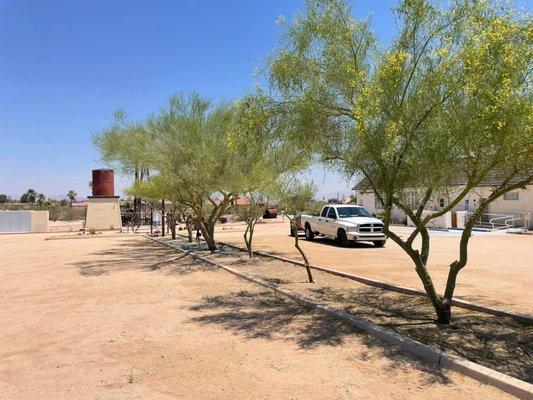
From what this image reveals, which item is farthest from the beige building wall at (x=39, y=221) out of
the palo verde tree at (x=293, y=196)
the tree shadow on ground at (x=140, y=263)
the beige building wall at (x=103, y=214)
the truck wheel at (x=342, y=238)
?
the palo verde tree at (x=293, y=196)

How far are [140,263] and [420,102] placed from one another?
13.1 meters

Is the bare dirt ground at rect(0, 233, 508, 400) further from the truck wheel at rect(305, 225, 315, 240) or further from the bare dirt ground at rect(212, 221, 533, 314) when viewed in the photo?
the truck wheel at rect(305, 225, 315, 240)

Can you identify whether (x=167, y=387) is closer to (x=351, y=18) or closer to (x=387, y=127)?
(x=387, y=127)

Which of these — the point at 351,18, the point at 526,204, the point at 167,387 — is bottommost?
the point at 167,387

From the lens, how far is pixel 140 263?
17141mm

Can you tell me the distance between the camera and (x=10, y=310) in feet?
30.2

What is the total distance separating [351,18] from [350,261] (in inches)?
366

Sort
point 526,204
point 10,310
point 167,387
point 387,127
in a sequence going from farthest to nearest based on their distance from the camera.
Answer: point 526,204
point 10,310
point 387,127
point 167,387

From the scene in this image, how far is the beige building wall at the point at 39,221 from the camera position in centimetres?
4206

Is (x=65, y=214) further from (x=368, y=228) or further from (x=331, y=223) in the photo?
(x=368, y=228)

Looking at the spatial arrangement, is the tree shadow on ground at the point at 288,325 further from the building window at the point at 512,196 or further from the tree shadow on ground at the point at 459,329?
the building window at the point at 512,196

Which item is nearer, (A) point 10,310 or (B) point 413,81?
(B) point 413,81

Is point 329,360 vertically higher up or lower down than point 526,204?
lower down

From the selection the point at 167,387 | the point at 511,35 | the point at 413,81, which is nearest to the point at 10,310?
the point at 167,387
